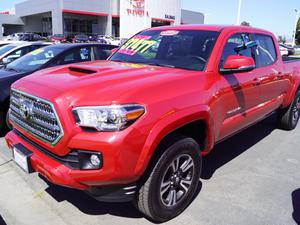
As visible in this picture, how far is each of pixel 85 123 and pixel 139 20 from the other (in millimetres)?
48080

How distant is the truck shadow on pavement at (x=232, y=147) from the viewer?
4395 mm

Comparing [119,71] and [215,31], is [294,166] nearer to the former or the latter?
[215,31]

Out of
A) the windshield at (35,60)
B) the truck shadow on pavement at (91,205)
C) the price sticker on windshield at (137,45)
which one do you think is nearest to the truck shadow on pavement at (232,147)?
the truck shadow on pavement at (91,205)

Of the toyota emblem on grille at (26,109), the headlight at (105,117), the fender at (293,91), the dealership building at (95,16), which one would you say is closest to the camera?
the headlight at (105,117)

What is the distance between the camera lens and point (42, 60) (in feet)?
19.6

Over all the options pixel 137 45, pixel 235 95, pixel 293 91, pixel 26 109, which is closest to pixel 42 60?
pixel 137 45

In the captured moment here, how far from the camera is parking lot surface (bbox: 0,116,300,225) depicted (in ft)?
10.3

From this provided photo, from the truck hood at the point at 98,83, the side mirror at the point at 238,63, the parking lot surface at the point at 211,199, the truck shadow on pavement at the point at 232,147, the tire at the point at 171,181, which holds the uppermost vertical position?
the side mirror at the point at 238,63

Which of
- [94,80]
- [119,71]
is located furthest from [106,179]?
[119,71]

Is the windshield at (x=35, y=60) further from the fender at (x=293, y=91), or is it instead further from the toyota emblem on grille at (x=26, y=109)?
the fender at (x=293, y=91)

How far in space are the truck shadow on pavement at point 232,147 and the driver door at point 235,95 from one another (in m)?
0.65

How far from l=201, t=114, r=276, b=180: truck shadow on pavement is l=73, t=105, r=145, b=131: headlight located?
1.95m

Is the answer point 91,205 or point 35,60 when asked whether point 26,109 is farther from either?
point 35,60

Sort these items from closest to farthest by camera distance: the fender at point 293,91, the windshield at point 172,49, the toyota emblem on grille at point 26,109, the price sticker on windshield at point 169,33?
the toyota emblem on grille at point 26,109 → the windshield at point 172,49 → the price sticker on windshield at point 169,33 → the fender at point 293,91
